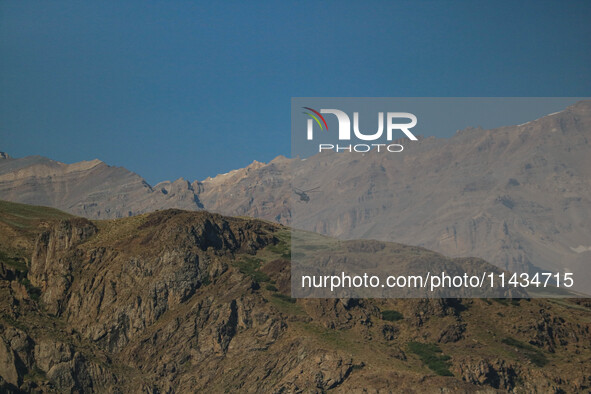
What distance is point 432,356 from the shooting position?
17162cm

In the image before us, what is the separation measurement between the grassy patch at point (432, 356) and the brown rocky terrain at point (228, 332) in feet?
1.20

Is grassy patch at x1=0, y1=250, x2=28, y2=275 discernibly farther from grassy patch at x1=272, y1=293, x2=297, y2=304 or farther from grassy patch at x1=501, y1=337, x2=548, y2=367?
grassy patch at x1=501, y1=337, x2=548, y2=367

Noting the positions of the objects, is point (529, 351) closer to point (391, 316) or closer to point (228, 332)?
point (391, 316)

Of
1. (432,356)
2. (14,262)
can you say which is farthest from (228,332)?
(14,262)

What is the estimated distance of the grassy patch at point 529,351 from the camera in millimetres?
171650

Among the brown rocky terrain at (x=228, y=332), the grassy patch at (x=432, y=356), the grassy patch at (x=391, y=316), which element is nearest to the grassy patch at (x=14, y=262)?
the brown rocky terrain at (x=228, y=332)

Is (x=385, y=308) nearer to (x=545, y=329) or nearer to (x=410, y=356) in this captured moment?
(x=410, y=356)

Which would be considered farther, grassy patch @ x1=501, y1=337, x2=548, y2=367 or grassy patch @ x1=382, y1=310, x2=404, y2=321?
grassy patch @ x1=382, y1=310, x2=404, y2=321

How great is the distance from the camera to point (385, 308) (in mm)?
188625

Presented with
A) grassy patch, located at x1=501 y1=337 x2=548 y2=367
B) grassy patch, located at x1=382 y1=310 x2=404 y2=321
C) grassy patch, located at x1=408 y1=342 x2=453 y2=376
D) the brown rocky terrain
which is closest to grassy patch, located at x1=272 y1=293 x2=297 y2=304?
the brown rocky terrain

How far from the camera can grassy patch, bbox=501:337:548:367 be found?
563ft

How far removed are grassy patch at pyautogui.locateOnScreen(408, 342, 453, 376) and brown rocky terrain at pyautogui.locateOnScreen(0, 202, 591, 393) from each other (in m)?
0.37

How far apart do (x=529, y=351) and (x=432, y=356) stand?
1958 centimetres

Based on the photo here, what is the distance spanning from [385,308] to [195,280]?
39204 mm
